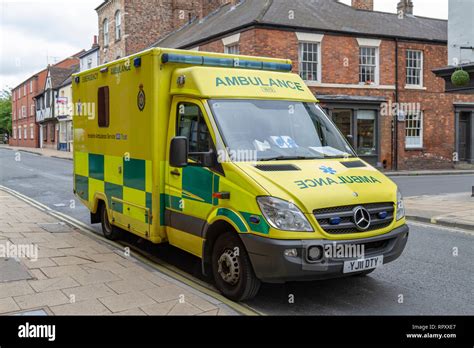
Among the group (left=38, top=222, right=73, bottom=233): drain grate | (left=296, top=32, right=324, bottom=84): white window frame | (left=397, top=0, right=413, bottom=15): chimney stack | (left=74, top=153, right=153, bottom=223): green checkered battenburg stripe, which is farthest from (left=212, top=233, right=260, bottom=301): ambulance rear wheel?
(left=397, top=0, right=413, bottom=15): chimney stack

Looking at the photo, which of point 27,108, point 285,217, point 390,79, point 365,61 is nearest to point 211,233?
point 285,217

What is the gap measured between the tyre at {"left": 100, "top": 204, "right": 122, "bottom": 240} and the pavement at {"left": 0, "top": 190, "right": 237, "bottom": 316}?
0.70 feet

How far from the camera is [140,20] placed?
1389 inches

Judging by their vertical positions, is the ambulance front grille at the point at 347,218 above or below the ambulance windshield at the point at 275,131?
below

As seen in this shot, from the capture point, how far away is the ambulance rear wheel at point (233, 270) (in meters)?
5.07

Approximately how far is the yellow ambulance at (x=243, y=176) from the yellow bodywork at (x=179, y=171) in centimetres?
1

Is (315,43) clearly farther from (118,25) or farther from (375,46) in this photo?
(118,25)

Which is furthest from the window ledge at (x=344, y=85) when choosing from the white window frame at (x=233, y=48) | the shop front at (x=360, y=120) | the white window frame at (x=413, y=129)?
the white window frame at (x=233, y=48)

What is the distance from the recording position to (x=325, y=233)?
4.77m

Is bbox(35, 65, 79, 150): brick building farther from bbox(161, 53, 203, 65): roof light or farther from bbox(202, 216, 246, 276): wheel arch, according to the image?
bbox(202, 216, 246, 276): wheel arch

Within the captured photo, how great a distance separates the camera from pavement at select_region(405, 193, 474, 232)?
1005cm

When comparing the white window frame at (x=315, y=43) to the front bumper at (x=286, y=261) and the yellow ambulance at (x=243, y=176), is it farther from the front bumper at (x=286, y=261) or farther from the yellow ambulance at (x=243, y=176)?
the front bumper at (x=286, y=261)

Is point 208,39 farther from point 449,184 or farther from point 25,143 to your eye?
point 25,143
